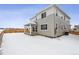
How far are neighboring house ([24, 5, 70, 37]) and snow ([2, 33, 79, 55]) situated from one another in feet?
0.34

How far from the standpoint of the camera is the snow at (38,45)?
243cm

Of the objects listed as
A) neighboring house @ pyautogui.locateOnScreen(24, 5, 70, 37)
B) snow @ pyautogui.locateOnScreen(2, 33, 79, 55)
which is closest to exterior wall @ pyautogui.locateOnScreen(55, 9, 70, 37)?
neighboring house @ pyautogui.locateOnScreen(24, 5, 70, 37)

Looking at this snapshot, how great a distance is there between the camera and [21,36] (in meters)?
2.53

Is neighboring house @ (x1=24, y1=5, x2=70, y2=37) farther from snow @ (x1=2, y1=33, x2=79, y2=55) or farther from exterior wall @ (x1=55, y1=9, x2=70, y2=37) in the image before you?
snow @ (x1=2, y1=33, x2=79, y2=55)

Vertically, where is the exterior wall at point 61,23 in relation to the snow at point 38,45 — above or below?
above

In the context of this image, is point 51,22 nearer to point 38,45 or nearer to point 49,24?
point 49,24

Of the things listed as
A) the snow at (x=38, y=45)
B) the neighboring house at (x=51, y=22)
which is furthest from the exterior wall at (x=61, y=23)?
the snow at (x=38, y=45)

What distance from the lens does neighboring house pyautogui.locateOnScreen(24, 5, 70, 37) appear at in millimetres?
2484

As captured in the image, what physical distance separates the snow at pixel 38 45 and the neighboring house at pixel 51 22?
10cm

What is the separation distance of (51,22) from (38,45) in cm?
43

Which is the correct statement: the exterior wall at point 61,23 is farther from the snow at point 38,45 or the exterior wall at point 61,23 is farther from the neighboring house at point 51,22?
the snow at point 38,45

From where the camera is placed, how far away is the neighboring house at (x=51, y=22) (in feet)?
8.15
